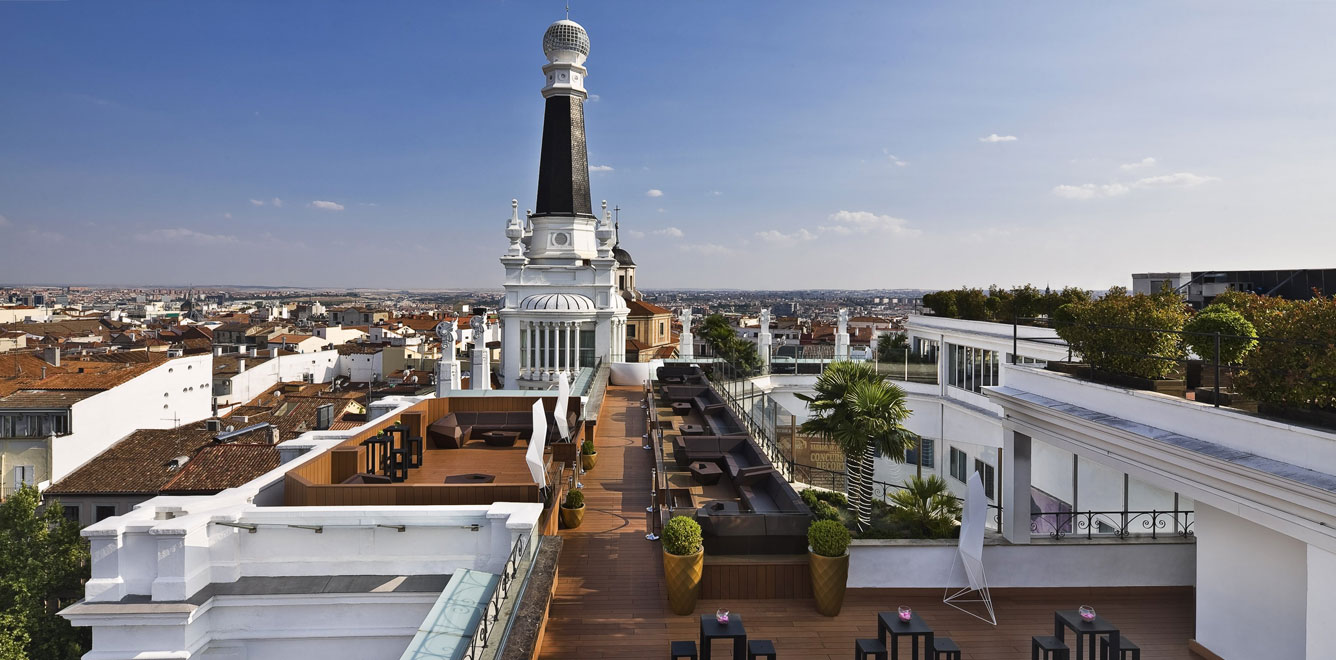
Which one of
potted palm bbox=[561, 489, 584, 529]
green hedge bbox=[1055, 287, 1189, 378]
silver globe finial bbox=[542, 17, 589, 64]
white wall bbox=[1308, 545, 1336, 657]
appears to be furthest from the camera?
silver globe finial bbox=[542, 17, 589, 64]

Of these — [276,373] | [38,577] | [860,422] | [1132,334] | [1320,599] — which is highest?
[1132,334]

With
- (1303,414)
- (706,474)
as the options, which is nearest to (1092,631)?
(1303,414)

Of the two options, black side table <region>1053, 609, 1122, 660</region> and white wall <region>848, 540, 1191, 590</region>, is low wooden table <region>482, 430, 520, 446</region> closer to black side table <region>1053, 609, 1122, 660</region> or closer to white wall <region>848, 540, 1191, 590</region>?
white wall <region>848, 540, 1191, 590</region>

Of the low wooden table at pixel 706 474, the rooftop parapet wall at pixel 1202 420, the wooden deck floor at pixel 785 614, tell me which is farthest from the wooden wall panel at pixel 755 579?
the rooftop parapet wall at pixel 1202 420

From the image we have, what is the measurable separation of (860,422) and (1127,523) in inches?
161

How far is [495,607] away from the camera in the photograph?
263 inches

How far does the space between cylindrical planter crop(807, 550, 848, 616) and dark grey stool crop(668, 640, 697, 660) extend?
9.13 feet

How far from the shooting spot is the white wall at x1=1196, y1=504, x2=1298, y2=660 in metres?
7.31

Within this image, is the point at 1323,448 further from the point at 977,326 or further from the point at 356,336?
the point at 356,336

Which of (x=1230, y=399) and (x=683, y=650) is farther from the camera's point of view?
(x=1230, y=399)

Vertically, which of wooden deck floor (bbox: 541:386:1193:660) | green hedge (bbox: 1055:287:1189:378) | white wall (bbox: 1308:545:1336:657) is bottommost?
wooden deck floor (bbox: 541:386:1193:660)

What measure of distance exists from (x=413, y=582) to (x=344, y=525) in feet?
3.50

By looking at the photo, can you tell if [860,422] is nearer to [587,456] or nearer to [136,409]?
[587,456]

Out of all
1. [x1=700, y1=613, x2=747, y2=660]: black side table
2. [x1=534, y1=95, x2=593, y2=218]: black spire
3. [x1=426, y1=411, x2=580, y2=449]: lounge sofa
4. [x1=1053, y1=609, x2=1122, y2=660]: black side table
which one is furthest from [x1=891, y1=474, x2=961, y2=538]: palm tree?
[x1=534, y1=95, x2=593, y2=218]: black spire
